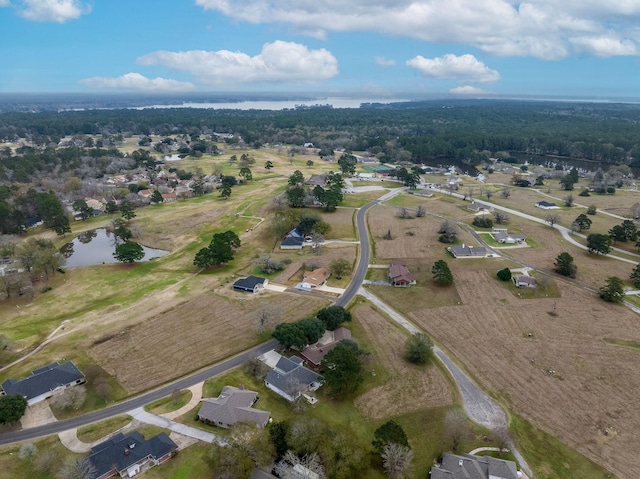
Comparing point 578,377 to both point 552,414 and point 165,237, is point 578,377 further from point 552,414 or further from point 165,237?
point 165,237

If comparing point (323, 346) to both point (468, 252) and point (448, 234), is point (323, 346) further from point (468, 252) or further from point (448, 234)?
point (448, 234)

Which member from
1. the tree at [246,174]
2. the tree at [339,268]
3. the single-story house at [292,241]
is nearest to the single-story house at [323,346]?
the tree at [339,268]

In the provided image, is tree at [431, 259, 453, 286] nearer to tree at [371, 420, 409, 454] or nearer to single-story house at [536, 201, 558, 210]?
tree at [371, 420, 409, 454]

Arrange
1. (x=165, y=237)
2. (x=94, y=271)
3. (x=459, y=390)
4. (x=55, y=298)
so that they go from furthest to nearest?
(x=165, y=237)
(x=94, y=271)
(x=55, y=298)
(x=459, y=390)

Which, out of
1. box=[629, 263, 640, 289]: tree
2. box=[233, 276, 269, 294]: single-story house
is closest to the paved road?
box=[233, 276, 269, 294]: single-story house

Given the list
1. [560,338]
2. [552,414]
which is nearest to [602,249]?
[560,338]

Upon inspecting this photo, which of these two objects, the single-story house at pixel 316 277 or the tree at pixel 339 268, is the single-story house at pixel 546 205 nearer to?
the tree at pixel 339 268
